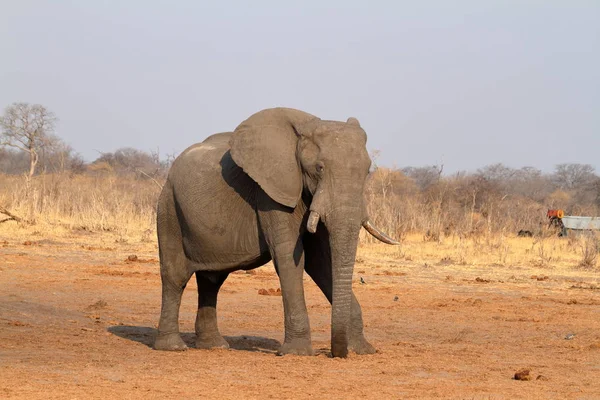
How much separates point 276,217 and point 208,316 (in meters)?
1.58

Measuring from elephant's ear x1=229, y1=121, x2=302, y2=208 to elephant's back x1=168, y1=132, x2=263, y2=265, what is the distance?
0.35 m

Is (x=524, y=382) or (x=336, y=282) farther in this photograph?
(x=336, y=282)

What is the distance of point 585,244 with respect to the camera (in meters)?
19.4

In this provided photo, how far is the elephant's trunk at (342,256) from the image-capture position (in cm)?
752

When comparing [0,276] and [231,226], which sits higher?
[231,226]

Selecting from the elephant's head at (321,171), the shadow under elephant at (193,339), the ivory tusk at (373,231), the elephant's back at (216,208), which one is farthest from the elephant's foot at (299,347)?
the ivory tusk at (373,231)

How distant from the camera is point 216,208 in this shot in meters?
8.55

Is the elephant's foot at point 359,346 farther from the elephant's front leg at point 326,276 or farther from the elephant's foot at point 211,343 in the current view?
the elephant's foot at point 211,343

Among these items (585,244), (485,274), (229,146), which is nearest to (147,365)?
(229,146)

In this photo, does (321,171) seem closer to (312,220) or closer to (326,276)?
(312,220)

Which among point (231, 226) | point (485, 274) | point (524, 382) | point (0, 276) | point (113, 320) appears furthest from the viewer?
point (485, 274)

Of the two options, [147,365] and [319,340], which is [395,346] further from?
[147,365]

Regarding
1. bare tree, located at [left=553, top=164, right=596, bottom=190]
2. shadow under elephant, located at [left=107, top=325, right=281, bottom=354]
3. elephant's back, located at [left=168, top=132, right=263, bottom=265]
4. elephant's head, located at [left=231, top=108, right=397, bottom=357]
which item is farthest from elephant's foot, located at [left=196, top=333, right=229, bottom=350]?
bare tree, located at [left=553, top=164, right=596, bottom=190]

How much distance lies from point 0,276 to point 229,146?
276 inches
